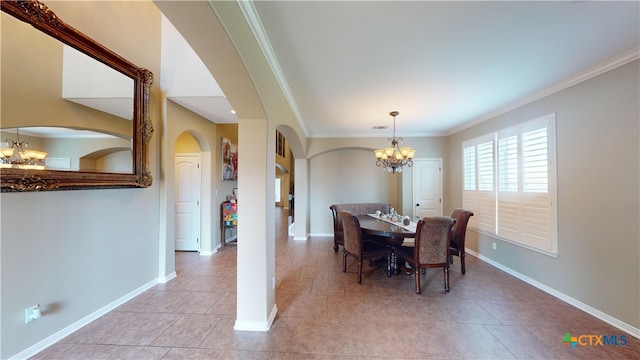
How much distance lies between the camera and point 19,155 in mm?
1750

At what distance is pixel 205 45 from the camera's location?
1455 mm

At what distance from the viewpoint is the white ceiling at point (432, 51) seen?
1.64m

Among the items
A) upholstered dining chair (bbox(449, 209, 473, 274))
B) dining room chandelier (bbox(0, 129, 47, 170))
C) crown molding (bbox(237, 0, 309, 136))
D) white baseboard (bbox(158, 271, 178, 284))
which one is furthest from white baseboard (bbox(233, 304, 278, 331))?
upholstered dining chair (bbox(449, 209, 473, 274))

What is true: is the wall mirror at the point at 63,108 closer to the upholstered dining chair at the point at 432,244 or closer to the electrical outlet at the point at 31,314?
the electrical outlet at the point at 31,314

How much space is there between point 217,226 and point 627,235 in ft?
19.0

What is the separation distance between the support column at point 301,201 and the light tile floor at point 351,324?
233cm

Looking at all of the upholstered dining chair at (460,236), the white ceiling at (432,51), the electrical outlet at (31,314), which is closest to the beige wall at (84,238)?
the electrical outlet at (31,314)

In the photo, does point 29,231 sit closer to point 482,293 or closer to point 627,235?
point 482,293

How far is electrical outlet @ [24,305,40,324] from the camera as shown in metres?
1.84

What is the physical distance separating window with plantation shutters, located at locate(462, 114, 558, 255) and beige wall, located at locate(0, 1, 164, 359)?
Result: 17.0ft

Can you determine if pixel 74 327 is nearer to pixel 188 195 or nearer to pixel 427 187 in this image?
pixel 188 195

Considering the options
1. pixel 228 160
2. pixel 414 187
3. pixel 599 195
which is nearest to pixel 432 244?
pixel 599 195

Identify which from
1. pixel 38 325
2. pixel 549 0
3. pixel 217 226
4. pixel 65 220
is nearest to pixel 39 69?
pixel 65 220

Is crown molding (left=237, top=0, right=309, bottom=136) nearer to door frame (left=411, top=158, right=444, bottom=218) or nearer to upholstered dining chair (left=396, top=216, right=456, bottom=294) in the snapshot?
upholstered dining chair (left=396, top=216, right=456, bottom=294)
